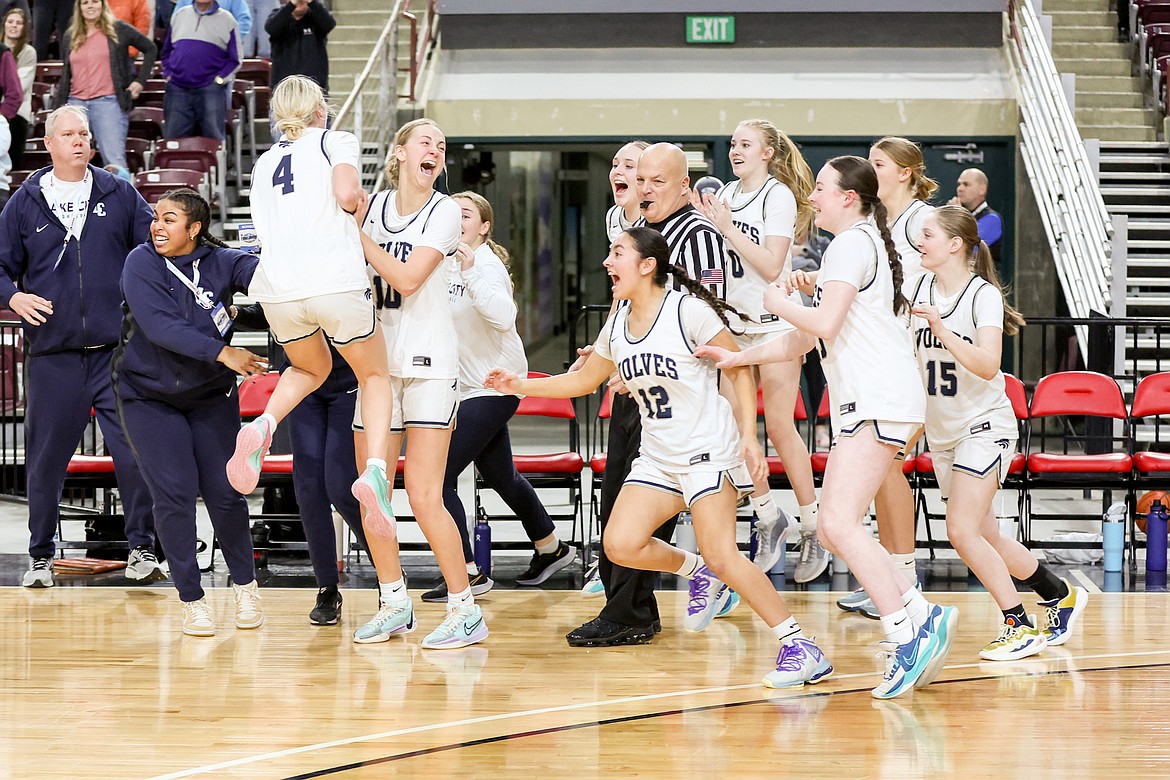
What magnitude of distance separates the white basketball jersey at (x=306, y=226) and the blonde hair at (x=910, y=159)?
6.94 feet

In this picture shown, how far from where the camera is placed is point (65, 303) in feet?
21.1

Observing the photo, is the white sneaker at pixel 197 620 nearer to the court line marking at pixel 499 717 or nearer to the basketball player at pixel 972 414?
the court line marking at pixel 499 717

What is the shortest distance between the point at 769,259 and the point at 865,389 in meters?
1.16

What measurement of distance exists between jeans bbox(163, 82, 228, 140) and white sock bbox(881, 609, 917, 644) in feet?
27.1

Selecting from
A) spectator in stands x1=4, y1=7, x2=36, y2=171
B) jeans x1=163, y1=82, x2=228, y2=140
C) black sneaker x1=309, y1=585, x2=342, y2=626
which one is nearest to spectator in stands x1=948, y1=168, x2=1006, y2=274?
black sneaker x1=309, y1=585, x2=342, y2=626

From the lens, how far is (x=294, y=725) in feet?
14.2

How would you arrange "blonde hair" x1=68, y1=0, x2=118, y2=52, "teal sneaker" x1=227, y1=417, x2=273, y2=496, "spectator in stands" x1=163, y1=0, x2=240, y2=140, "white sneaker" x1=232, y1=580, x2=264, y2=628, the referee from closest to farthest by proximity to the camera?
"teal sneaker" x1=227, y1=417, x2=273, y2=496, the referee, "white sneaker" x1=232, y1=580, x2=264, y2=628, "blonde hair" x1=68, y1=0, x2=118, y2=52, "spectator in stands" x1=163, y1=0, x2=240, y2=140

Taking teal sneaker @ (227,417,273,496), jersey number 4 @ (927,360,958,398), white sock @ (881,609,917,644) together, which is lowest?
white sock @ (881,609,917,644)

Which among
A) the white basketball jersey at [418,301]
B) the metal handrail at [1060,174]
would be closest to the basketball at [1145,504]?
the metal handrail at [1060,174]

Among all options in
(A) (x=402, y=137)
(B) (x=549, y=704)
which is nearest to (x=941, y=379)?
(B) (x=549, y=704)

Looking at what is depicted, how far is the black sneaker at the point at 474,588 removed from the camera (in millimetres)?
6176

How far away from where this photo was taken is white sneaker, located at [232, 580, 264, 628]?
564 centimetres

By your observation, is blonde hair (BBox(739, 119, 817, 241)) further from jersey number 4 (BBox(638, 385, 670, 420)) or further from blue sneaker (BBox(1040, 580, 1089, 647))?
blue sneaker (BBox(1040, 580, 1089, 647))

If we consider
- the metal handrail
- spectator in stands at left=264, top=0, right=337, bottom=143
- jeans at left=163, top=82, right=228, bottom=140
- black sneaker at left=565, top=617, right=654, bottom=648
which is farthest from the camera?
jeans at left=163, top=82, right=228, bottom=140
